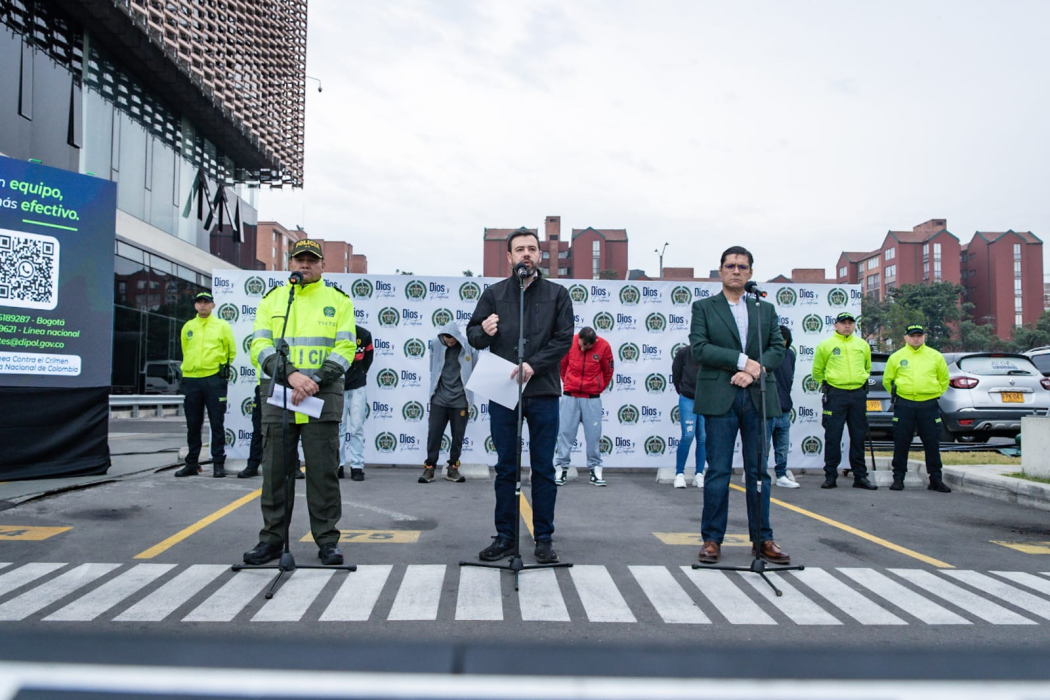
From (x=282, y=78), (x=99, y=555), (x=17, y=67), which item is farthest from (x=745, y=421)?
(x=282, y=78)

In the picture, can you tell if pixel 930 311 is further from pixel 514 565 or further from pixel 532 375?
pixel 514 565

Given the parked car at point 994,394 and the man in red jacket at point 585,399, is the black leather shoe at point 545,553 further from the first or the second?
the parked car at point 994,394

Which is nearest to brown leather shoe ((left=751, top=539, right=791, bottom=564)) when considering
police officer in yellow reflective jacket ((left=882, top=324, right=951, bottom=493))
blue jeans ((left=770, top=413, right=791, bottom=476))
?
blue jeans ((left=770, top=413, right=791, bottom=476))

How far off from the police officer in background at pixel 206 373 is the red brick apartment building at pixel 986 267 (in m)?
94.7

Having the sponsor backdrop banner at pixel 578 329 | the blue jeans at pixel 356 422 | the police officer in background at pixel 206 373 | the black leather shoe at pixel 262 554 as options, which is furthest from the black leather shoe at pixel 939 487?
the police officer in background at pixel 206 373

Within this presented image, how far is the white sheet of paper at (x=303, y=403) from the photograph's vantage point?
4.86 m

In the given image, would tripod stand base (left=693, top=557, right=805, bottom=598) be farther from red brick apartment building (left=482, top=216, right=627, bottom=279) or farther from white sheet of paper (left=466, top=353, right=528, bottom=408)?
red brick apartment building (left=482, top=216, right=627, bottom=279)

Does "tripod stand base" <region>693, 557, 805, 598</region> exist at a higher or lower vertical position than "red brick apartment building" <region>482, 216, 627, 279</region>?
lower

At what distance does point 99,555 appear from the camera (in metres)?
4.96

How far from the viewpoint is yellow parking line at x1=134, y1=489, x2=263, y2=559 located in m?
5.08

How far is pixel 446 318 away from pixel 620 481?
314 cm

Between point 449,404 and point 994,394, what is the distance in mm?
8740

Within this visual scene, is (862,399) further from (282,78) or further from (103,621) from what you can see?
(282,78)

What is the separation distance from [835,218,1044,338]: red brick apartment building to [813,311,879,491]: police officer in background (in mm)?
90755
